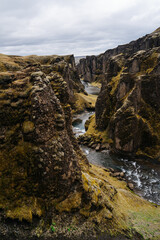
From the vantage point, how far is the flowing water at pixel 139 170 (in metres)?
29.0

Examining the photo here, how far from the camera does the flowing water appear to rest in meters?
29.0

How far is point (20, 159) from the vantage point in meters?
11.3

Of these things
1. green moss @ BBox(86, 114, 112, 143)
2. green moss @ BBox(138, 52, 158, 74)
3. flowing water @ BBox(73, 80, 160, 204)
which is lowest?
flowing water @ BBox(73, 80, 160, 204)

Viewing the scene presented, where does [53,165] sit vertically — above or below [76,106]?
above

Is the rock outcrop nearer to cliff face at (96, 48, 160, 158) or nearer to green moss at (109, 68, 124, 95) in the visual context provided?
cliff face at (96, 48, 160, 158)

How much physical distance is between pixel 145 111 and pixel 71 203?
33.4 m

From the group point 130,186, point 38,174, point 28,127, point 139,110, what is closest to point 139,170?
point 130,186

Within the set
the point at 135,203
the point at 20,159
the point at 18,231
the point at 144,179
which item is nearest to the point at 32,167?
the point at 20,159

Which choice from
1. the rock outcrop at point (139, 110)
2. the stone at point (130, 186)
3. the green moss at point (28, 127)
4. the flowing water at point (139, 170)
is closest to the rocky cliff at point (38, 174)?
the green moss at point (28, 127)

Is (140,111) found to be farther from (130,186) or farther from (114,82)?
(130,186)

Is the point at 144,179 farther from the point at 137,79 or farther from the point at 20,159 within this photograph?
the point at 20,159

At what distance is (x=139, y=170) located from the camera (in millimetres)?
34938

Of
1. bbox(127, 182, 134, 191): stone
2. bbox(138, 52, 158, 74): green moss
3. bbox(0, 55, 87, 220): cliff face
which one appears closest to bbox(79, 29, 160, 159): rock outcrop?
bbox(138, 52, 158, 74): green moss

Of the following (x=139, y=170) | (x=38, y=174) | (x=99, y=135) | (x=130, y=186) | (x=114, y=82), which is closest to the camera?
(x=38, y=174)
